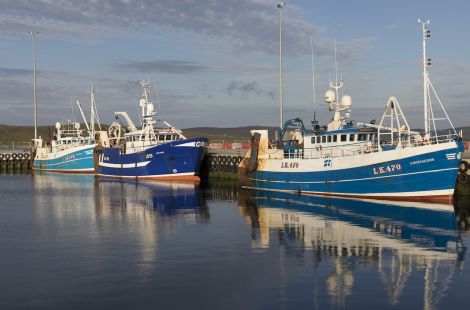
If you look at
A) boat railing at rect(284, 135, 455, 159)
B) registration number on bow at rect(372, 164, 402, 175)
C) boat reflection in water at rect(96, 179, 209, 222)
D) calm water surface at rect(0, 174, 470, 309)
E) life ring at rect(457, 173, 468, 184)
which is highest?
boat railing at rect(284, 135, 455, 159)

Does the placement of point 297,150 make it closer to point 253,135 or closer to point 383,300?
point 253,135

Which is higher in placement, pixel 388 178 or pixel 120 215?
pixel 388 178

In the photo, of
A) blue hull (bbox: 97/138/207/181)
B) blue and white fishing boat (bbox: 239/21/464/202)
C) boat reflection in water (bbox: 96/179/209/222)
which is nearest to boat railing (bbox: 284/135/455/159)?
blue and white fishing boat (bbox: 239/21/464/202)

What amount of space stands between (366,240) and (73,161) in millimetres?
57692

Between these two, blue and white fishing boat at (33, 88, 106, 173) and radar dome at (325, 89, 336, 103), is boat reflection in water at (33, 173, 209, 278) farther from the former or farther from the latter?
blue and white fishing boat at (33, 88, 106, 173)

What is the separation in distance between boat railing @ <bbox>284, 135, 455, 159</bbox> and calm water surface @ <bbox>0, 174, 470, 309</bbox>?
3.85m

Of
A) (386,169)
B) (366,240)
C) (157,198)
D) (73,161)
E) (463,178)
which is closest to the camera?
(366,240)

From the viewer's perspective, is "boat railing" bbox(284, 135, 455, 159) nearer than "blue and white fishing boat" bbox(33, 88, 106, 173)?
Yes

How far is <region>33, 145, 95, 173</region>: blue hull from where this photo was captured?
236 feet

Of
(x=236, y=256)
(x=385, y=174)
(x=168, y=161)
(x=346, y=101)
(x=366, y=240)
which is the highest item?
(x=346, y=101)

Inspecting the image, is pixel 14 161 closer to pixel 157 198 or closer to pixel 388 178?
pixel 157 198

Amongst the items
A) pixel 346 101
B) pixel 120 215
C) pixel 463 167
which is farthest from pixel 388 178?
pixel 120 215

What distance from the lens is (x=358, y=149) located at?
37.4m

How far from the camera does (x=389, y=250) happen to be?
20922mm
